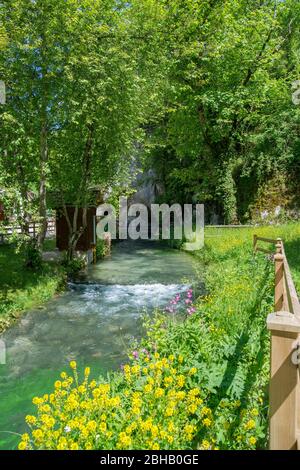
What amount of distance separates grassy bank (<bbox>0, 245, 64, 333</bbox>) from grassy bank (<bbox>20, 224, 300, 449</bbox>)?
4.44m

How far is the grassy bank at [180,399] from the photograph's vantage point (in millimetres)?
3861

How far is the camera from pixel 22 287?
12.3 meters

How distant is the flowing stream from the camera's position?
683cm

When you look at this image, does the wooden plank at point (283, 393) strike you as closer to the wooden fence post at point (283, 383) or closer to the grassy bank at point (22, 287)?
the wooden fence post at point (283, 383)

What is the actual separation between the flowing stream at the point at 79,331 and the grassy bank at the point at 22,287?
0.35 m

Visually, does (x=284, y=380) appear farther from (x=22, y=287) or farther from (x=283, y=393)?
(x=22, y=287)

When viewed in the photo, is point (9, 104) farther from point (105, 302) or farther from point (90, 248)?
point (90, 248)

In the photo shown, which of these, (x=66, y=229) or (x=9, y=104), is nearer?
(x=9, y=104)

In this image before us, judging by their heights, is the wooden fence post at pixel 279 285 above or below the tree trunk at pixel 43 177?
below

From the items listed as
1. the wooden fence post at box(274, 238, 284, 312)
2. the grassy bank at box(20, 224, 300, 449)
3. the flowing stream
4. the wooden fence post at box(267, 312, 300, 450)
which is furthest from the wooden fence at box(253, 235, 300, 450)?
the flowing stream

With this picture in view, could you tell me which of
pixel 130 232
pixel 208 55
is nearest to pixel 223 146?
pixel 208 55

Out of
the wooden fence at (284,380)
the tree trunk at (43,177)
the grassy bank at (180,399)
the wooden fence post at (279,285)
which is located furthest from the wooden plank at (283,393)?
the tree trunk at (43,177)

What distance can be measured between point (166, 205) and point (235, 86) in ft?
41.4

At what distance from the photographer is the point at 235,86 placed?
2544 centimetres
